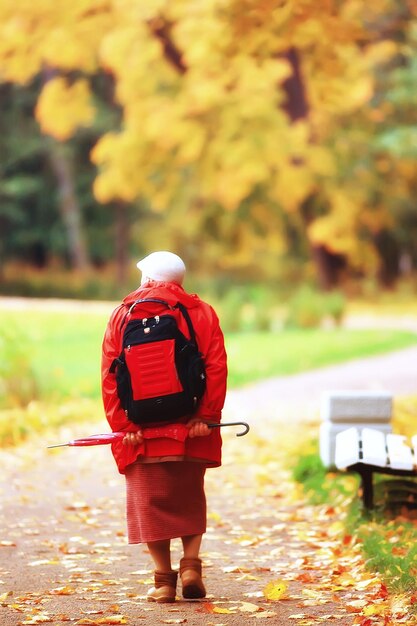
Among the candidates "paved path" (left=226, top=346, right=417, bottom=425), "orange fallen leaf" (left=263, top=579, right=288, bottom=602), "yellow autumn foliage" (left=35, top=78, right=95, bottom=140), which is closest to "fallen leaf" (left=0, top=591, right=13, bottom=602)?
"orange fallen leaf" (left=263, top=579, right=288, bottom=602)

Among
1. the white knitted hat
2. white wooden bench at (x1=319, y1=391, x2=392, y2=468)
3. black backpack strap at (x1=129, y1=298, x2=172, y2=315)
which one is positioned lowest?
white wooden bench at (x1=319, y1=391, x2=392, y2=468)

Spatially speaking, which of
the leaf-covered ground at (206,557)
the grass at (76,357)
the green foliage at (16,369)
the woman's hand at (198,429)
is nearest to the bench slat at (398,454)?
the leaf-covered ground at (206,557)

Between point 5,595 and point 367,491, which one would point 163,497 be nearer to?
point 5,595

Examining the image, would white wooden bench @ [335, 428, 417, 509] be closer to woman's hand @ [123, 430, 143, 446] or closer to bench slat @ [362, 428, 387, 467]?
bench slat @ [362, 428, 387, 467]

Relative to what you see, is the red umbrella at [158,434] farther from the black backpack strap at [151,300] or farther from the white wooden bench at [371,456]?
the white wooden bench at [371,456]

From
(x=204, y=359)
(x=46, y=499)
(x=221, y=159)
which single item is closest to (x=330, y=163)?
(x=221, y=159)

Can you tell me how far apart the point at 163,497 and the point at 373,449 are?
173 centimetres

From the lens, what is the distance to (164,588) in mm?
5297

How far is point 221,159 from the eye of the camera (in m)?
28.1

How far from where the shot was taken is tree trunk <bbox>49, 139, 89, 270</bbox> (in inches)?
1524

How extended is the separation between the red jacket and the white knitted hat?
0.09 m

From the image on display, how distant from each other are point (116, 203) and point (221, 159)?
12.7m

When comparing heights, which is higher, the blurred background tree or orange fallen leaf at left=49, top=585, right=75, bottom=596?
the blurred background tree

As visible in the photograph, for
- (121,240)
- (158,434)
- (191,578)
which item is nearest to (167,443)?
(158,434)
